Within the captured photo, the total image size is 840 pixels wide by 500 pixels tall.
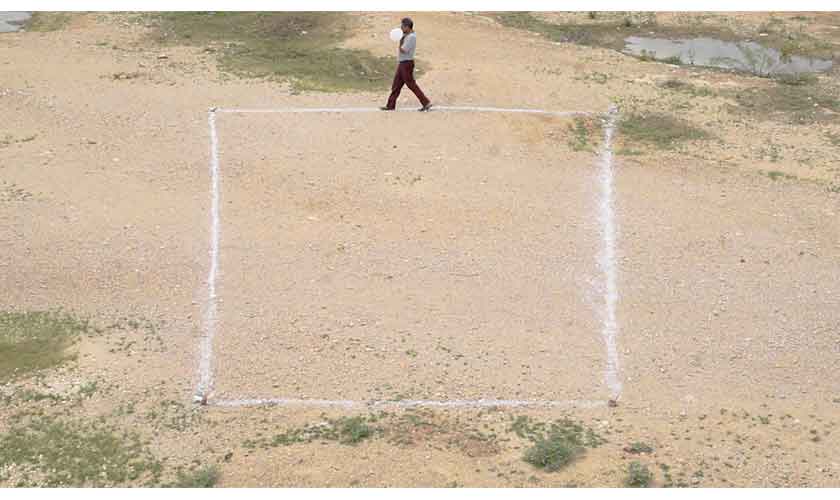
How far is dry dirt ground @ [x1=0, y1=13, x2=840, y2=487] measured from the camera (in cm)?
891

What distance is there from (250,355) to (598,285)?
3.10 m

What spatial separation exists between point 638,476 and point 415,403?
186 cm

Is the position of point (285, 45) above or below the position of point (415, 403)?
above

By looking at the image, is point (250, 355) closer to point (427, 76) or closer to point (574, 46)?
point (427, 76)

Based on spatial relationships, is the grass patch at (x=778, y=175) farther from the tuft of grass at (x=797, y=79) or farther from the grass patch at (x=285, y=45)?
the grass patch at (x=285, y=45)

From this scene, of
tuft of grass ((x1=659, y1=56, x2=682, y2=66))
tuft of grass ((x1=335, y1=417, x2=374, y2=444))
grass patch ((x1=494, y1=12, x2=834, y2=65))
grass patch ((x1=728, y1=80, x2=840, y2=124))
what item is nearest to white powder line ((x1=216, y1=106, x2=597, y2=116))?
grass patch ((x1=728, y1=80, x2=840, y2=124))

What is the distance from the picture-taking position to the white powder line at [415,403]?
366 inches

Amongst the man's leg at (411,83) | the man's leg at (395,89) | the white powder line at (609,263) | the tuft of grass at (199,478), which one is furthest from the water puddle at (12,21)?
the tuft of grass at (199,478)

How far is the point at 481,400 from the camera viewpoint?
9367 mm

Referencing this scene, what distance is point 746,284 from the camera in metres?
10.7

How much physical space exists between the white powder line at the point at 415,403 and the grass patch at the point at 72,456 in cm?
83

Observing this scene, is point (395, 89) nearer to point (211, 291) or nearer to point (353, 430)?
point (211, 291)

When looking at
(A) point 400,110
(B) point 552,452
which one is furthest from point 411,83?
(B) point 552,452

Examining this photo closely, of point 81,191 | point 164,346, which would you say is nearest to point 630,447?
point 164,346
